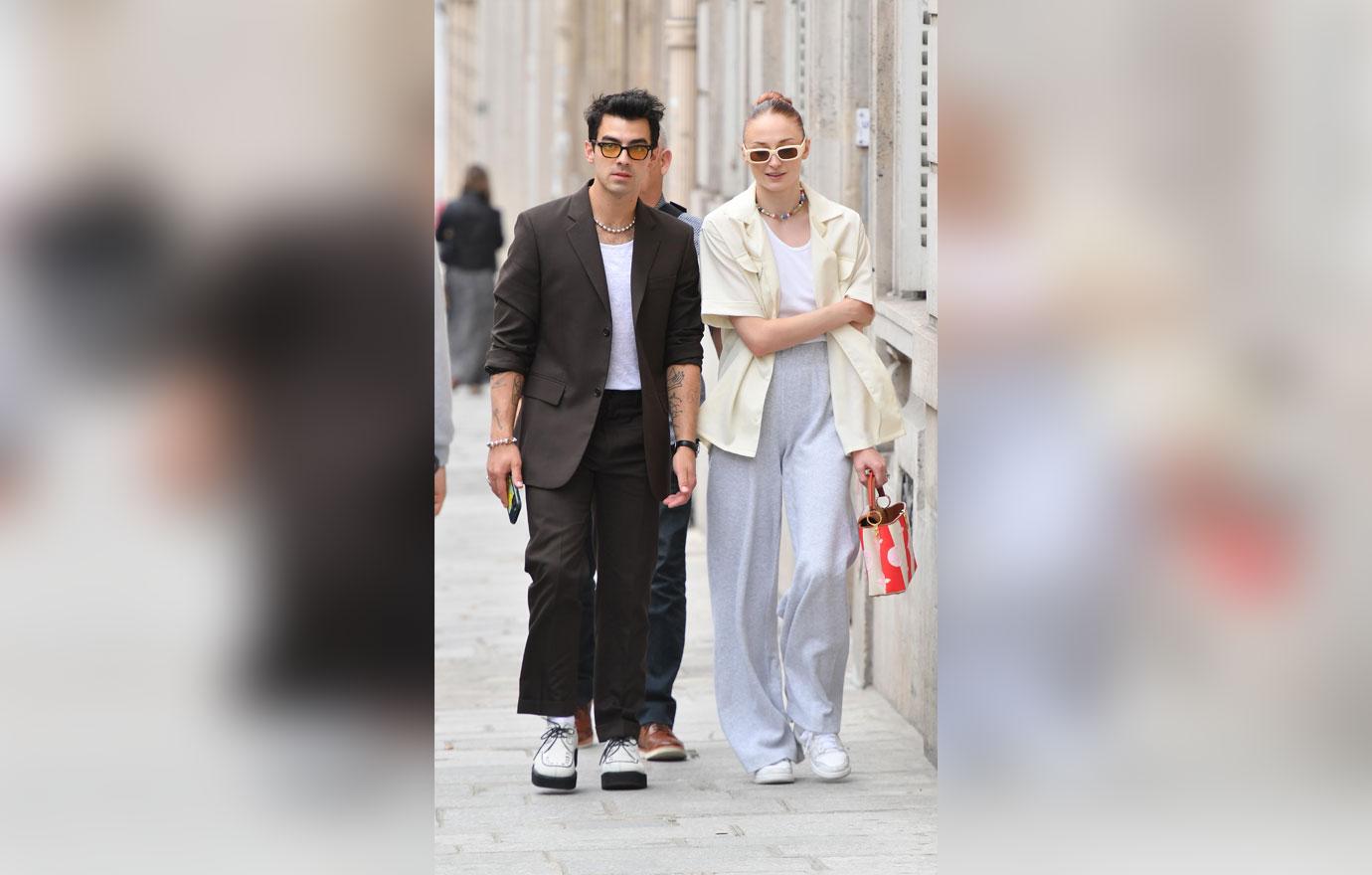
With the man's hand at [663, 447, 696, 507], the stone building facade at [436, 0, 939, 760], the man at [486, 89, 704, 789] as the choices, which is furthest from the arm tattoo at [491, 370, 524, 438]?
the stone building facade at [436, 0, 939, 760]

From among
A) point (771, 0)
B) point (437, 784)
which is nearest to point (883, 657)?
point (437, 784)

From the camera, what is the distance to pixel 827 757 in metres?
6.57

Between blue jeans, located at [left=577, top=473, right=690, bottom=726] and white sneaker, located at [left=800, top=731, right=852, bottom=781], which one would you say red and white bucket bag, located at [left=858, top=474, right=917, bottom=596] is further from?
blue jeans, located at [left=577, top=473, right=690, bottom=726]

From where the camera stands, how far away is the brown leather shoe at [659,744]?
6.92m

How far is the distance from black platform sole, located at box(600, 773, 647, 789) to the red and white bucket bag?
841mm

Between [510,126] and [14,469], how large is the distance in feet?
114

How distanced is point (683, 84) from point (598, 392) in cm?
966

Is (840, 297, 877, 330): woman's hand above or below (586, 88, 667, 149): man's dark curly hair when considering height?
below

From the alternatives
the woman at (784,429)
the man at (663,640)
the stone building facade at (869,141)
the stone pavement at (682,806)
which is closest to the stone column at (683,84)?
the stone building facade at (869,141)

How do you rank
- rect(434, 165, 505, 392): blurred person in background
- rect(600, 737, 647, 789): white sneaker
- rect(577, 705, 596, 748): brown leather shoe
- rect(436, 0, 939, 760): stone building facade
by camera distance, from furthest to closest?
rect(434, 165, 505, 392): blurred person in background < rect(436, 0, 939, 760): stone building facade < rect(577, 705, 596, 748): brown leather shoe < rect(600, 737, 647, 789): white sneaker

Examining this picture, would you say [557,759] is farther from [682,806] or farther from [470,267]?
[470,267]

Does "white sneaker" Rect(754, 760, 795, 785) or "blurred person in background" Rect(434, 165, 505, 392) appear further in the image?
"blurred person in background" Rect(434, 165, 505, 392)

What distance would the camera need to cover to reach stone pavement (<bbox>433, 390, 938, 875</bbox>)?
5699 mm

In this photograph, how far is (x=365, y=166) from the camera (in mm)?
3186
